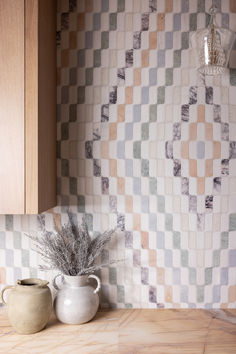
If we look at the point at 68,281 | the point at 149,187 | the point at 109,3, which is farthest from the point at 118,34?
the point at 68,281

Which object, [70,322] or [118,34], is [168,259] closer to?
[70,322]

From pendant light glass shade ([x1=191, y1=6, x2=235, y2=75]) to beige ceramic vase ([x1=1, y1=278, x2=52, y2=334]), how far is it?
102 centimetres

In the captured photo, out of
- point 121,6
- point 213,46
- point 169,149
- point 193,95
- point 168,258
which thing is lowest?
point 168,258

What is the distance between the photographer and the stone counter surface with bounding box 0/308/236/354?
1288 millimetres

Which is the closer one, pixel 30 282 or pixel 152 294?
pixel 30 282

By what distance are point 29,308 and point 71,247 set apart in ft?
0.94

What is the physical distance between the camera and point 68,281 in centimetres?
148

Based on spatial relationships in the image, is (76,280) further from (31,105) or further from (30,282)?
(31,105)

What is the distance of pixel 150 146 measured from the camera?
1586 mm

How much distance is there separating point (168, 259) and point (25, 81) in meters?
0.88

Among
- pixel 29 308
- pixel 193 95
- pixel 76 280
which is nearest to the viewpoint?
pixel 29 308

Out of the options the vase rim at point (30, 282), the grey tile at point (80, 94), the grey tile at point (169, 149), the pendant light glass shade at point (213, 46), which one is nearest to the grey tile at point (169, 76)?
the pendant light glass shade at point (213, 46)

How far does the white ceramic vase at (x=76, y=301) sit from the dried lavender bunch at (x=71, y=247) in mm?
41

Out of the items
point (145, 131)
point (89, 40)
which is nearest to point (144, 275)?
point (145, 131)
